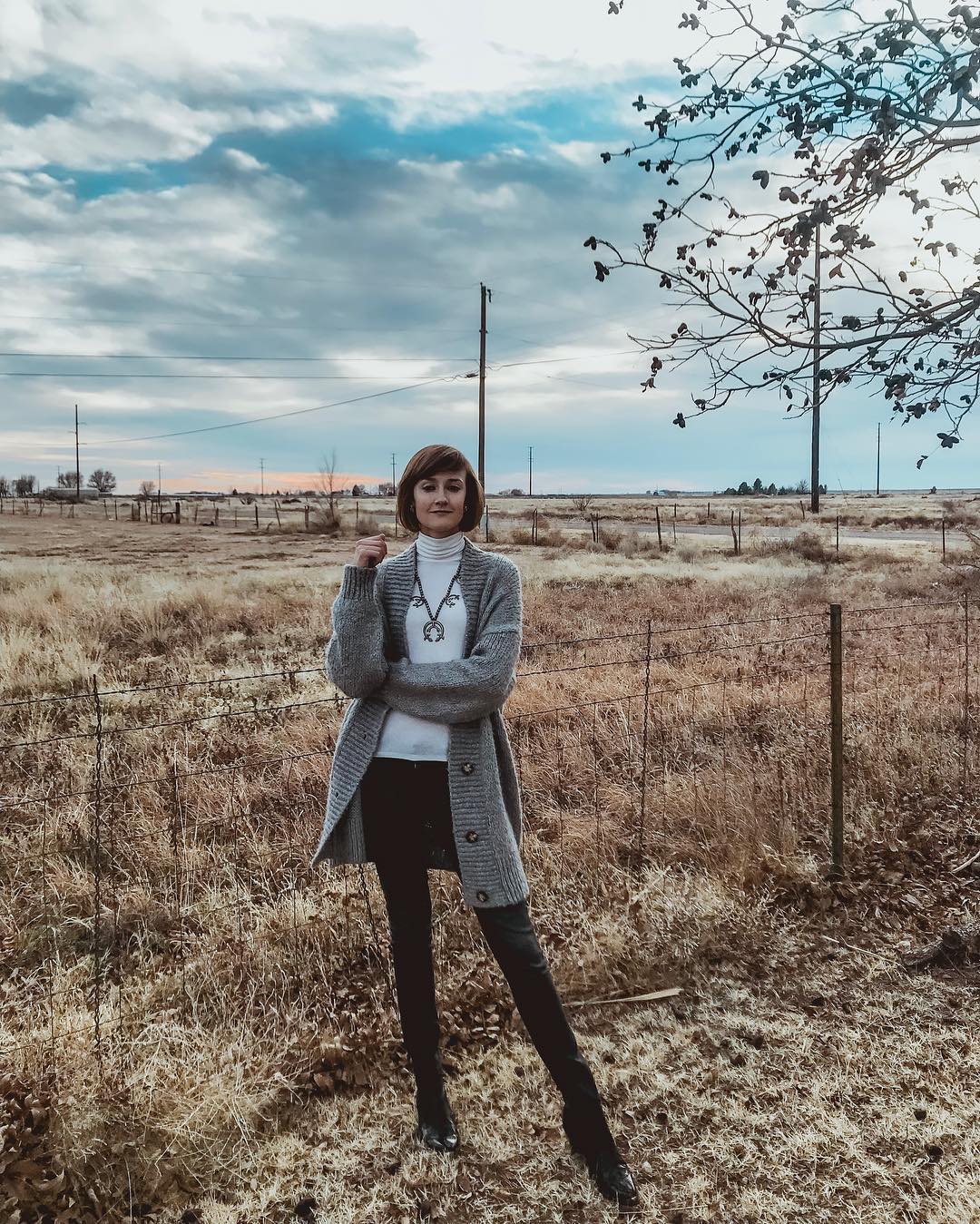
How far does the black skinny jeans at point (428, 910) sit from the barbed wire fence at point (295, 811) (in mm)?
1036

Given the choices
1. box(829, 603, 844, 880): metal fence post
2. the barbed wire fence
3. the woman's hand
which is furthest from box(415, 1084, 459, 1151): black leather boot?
box(829, 603, 844, 880): metal fence post

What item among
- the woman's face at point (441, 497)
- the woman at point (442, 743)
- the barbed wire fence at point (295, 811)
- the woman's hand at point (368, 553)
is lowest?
the barbed wire fence at point (295, 811)

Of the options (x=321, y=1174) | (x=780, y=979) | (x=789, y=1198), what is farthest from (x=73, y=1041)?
(x=780, y=979)

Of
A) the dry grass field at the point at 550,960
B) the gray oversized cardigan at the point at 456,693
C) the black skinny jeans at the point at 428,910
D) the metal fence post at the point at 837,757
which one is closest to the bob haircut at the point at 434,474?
the gray oversized cardigan at the point at 456,693

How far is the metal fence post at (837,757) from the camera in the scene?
4.59 m

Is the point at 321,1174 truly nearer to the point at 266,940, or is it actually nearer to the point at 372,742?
the point at 266,940

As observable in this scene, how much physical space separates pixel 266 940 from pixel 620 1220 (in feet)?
6.00

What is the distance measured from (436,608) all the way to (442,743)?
404 mm

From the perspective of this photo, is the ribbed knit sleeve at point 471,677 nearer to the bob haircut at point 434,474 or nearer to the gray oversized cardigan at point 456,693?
the gray oversized cardigan at point 456,693

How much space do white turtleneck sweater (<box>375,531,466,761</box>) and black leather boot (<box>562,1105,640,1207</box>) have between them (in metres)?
1.23

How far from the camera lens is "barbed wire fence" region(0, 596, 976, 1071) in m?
3.53

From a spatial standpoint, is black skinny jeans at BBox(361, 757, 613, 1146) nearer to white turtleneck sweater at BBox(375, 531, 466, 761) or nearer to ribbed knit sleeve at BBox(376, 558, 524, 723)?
white turtleneck sweater at BBox(375, 531, 466, 761)

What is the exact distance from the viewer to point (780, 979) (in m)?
3.73

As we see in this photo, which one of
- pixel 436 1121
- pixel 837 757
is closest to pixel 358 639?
pixel 436 1121
